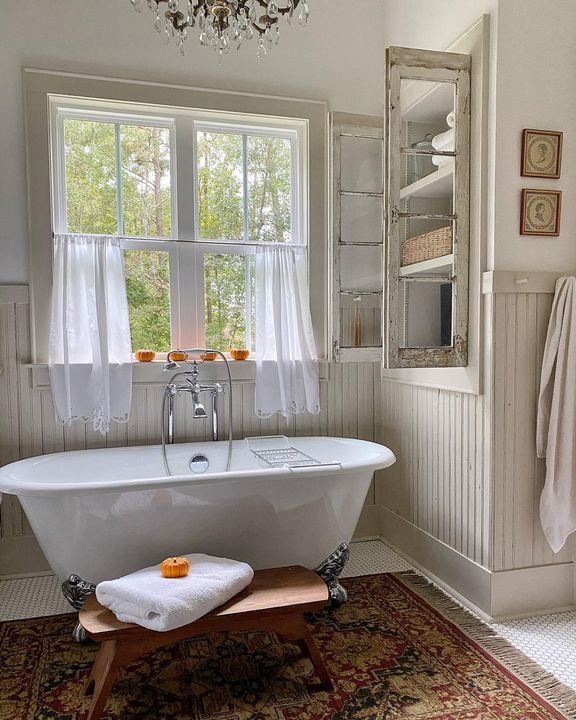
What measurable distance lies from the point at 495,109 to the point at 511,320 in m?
0.88

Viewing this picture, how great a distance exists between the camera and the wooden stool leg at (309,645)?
2010 millimetres

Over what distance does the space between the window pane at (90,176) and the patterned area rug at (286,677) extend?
6.42ft

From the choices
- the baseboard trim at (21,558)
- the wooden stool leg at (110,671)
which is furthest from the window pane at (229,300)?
the wooden stool leg at (110,671)

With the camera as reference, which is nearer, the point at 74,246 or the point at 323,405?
the point at 74,246

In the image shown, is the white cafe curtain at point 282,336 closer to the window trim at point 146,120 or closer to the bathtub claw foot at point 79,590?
the window trim at point 146,120

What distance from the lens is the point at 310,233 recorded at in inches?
132

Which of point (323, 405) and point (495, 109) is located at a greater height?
point (495, 109)

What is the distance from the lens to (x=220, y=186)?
3.29 meters

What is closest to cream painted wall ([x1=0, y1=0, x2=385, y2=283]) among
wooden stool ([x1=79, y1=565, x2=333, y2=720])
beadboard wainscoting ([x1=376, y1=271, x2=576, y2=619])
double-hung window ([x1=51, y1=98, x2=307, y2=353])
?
double-hung window ([x1=51, y1=98, x2=307, y2=353])

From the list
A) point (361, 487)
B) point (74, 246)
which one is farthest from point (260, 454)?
point (74, 246)

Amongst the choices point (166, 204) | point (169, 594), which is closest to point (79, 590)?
point (169, 594)

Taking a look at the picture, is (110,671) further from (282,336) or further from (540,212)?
(540,212)

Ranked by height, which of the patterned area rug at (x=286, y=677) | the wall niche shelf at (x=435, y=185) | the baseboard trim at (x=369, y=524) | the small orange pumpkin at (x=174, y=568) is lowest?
the patterned area rug at (x=286, y=677)

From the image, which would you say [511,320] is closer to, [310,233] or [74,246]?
[310,233]
